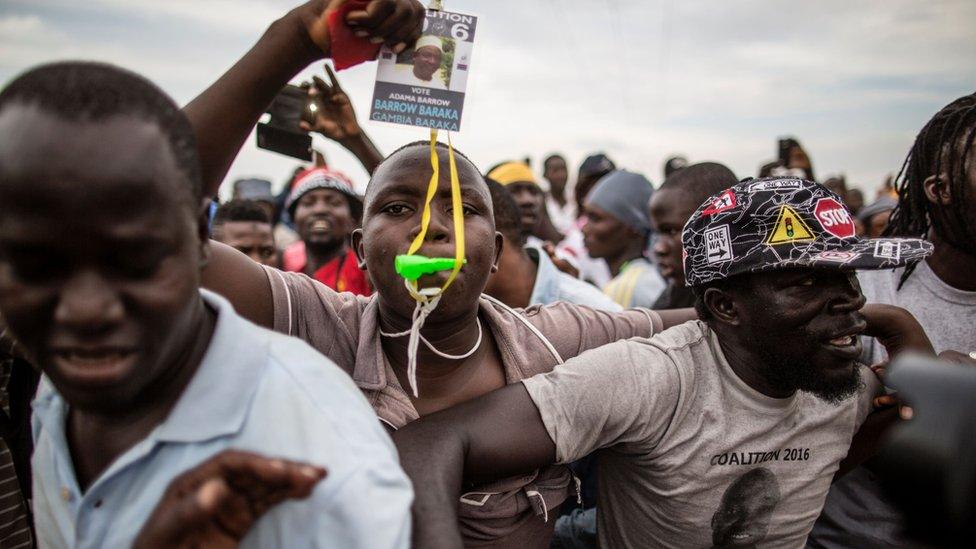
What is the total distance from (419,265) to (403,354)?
346mm

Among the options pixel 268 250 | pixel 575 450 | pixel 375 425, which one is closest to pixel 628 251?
pixel 268 250

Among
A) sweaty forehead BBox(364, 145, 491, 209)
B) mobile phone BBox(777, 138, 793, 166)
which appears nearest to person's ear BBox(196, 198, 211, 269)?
sweaty forehead BBox(364, 145, 491, 209)

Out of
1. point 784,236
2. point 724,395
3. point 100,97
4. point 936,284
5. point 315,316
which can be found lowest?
point 724,395

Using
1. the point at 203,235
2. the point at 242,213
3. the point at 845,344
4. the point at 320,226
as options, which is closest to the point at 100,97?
the point at 203,235

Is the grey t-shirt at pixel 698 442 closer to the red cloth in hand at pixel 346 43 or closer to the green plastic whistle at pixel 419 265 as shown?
the green plastic whistle at pixel 419 265

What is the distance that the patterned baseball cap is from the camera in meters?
1.87

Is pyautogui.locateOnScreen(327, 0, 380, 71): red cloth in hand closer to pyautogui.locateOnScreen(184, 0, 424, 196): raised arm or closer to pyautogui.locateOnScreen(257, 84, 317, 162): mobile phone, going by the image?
pyautogui.locateOnScreen(184, 0, 424, 196): raised arm

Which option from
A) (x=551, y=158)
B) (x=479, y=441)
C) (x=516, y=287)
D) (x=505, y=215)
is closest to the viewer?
(x=479, y=441)

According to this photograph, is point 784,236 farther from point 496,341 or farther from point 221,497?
point 221,497

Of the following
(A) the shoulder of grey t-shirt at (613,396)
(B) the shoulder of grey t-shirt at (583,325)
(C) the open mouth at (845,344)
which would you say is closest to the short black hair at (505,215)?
(B) the shoulder of grey t-shirt at (583,325)

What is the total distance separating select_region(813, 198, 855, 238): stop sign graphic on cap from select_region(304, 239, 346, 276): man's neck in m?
3.63

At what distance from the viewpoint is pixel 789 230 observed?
188 cm

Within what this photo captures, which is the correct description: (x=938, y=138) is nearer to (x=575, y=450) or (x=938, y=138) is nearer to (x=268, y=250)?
(x=575, y=450)

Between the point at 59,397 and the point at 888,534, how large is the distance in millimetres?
2511
